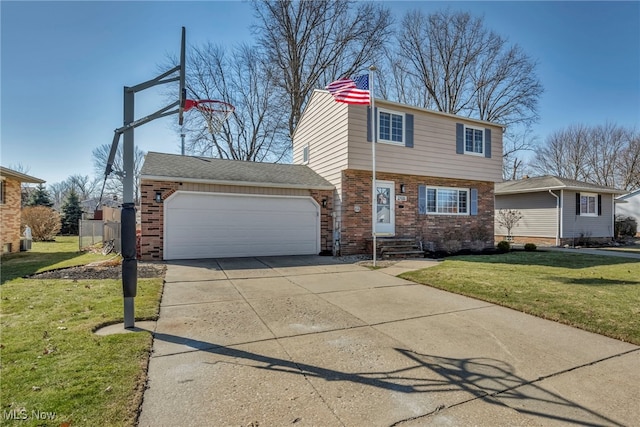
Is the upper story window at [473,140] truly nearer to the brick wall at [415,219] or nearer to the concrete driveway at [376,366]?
the brick wall at [415,219]

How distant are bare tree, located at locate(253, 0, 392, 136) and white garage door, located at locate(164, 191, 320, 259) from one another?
1139 cm

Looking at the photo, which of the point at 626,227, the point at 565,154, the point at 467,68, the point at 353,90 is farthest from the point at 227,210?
the point at 565,154

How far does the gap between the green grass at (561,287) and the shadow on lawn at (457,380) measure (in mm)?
2194

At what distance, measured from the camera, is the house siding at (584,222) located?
1684 cm

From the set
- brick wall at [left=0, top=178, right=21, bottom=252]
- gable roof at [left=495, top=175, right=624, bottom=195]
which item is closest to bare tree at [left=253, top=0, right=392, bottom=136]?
gable roof at [left=495, top=175, right=624, bottom=195]

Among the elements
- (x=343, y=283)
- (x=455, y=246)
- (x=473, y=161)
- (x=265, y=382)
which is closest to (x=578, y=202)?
(x=473, y=161)

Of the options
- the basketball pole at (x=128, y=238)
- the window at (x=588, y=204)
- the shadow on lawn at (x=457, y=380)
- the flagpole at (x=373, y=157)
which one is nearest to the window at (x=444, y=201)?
the flagpole at (x=373, y=157)

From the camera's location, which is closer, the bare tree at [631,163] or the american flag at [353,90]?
the american flag at [353,90]

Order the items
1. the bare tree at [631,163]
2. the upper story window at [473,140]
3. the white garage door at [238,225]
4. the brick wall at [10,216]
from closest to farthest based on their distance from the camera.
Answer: the white garage door at [238,225] < the brick wall at [10,216] < the upper story window at [473,140] < the bare tree at [631,163]

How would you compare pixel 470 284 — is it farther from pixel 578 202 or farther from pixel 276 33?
Answer: pixel 276 33

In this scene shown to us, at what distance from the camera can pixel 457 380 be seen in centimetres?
290

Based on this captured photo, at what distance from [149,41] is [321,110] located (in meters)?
6.48

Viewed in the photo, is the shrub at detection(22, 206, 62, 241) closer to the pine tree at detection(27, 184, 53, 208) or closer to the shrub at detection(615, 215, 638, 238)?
the pine tree at detection(27, 184, 53, 208)

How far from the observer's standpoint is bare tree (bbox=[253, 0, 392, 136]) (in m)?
20.4
